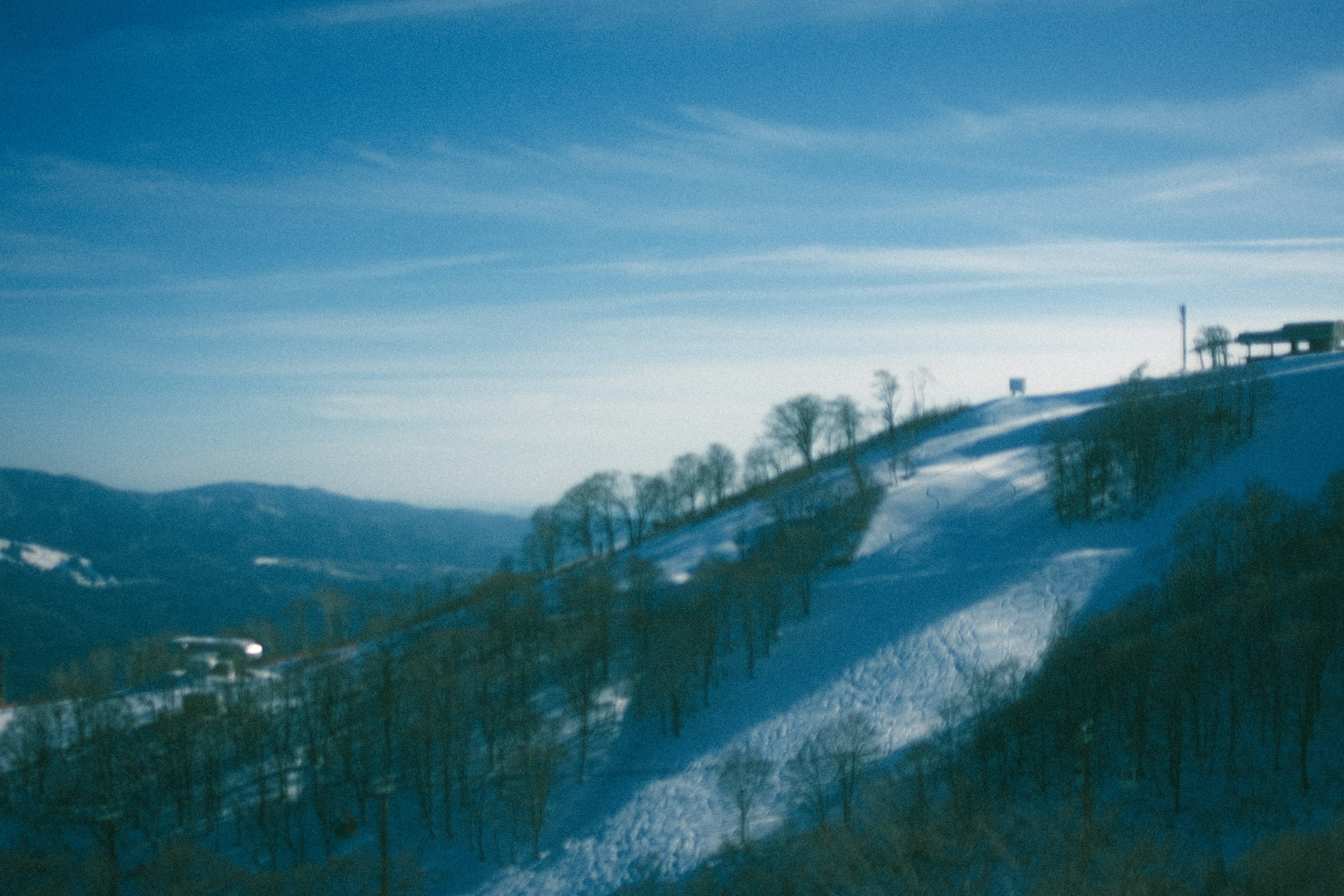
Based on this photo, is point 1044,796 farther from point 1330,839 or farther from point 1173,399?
point 1173,399

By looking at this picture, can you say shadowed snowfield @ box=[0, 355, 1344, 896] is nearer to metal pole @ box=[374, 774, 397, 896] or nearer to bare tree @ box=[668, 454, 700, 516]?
metal pole @ box=[374, 774, 397, 896]

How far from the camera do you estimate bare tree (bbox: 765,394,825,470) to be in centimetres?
9012

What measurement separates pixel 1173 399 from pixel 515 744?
2516 inches

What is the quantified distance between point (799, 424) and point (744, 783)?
188 ft

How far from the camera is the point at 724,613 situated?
55.6 metres

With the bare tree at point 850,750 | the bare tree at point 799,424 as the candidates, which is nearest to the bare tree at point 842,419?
the bare tree at point 799,424

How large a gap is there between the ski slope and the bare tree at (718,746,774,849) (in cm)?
57

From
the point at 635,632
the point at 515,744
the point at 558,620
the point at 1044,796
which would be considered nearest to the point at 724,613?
the point at 635,632

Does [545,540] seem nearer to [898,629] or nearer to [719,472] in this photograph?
→ [719,472]

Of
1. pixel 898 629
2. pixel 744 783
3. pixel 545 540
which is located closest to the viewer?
pixel 744 783

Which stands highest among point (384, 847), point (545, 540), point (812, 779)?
point (545, 540)

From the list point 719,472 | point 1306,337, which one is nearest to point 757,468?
point 719,472

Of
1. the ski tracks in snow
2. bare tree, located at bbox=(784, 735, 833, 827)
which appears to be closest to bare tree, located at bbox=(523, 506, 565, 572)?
the ski tracks in snow

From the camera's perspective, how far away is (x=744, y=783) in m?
37.6
